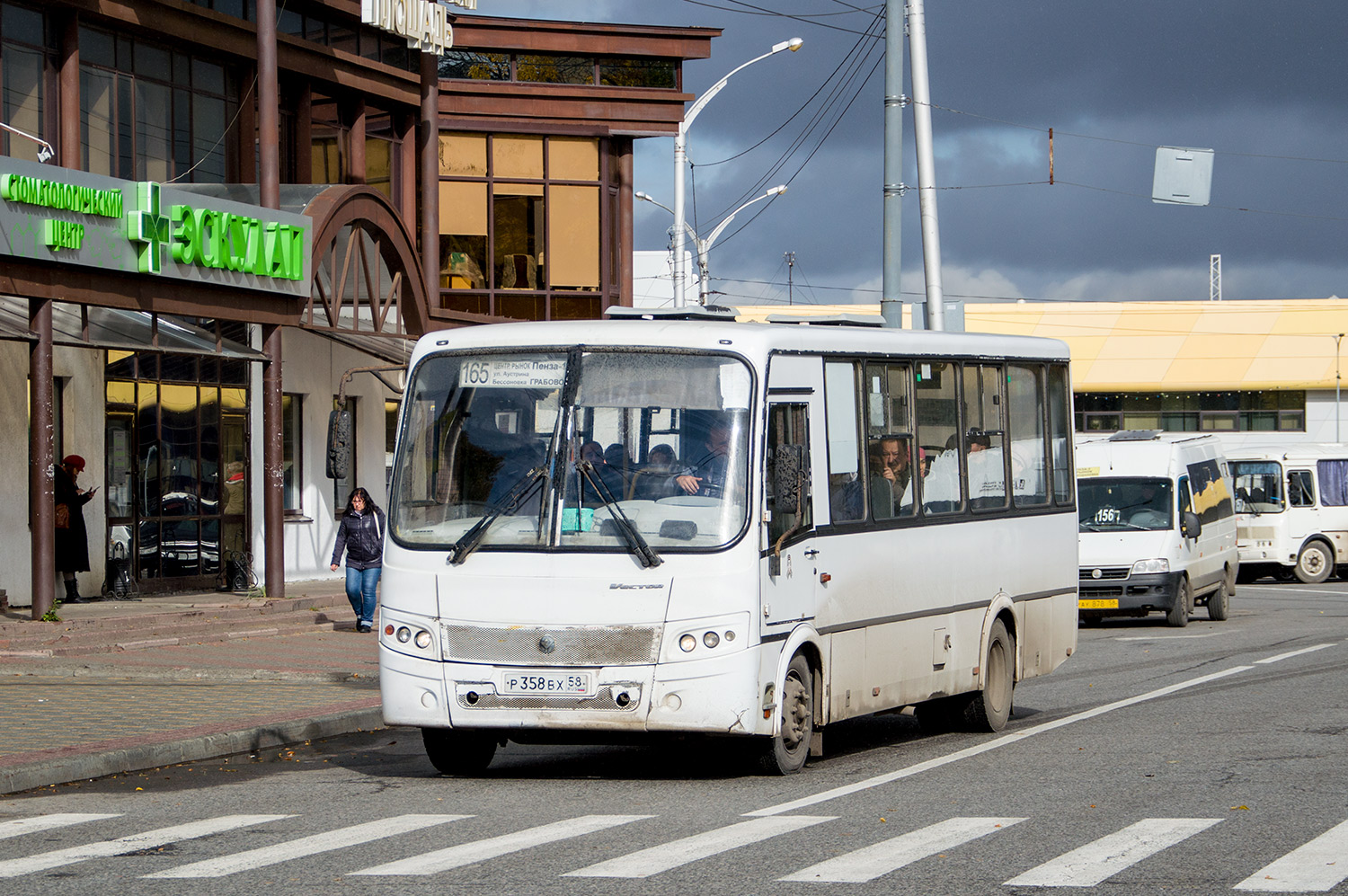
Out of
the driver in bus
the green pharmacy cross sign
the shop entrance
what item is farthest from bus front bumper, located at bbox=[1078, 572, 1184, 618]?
the driver in bus

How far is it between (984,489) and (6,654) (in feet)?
31.6

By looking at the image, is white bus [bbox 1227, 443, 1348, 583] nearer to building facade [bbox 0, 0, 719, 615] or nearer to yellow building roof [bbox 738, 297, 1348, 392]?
building facade [bbox 0, 0, 719, 615]

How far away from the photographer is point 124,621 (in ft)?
63.8

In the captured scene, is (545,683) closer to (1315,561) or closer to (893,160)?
(893,160)

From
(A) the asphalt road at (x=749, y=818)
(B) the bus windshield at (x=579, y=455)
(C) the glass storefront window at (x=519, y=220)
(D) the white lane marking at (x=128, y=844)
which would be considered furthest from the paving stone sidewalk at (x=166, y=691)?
(C) the glass storefront window at (x=519, y=220)

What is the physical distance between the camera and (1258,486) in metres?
37.4

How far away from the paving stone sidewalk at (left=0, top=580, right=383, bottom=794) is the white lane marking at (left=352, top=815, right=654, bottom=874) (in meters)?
3.49

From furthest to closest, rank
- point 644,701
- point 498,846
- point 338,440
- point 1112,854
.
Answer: point 338,440 < point 644,701 < point 498,846 < point 1112,854

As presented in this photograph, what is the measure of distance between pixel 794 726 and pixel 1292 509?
2912 centimetres

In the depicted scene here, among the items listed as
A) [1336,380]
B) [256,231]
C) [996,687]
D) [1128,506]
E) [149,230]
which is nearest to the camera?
[996,687]

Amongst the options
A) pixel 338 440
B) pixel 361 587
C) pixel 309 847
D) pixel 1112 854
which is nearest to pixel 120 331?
pixel 361 587

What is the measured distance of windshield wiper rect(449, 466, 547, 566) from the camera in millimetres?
10305

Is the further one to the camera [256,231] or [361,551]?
[256,231]

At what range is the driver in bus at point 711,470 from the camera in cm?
1024
